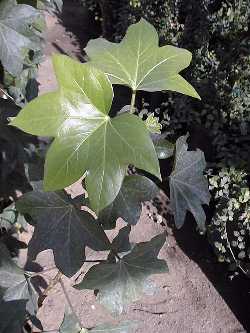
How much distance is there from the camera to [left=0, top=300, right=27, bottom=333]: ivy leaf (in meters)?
1.64

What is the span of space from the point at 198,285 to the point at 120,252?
1950 millimetres

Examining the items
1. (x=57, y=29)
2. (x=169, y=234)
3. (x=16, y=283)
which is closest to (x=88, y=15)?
(x=57, y=29)

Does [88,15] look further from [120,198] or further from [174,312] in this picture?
[120,198]

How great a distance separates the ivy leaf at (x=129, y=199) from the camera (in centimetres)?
129

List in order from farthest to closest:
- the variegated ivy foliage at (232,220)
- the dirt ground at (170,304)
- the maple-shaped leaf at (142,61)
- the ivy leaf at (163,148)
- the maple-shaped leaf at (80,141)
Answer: the variegated ivy foliage at (232,220) → the dirt ground at (170,304) → the ivy leaf at (163,148) → the maple-shaped leaf at (142,61) → the maple-shaped leaf at (80,141)

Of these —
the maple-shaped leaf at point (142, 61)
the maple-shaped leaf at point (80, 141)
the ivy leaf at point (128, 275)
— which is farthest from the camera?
the ivy leaf at point (128, 275)

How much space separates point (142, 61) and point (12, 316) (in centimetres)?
101

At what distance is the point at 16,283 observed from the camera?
5.59 feet

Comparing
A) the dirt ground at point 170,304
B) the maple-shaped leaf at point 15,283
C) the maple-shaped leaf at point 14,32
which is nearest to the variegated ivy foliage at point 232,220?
the dirt ground at point 170,304

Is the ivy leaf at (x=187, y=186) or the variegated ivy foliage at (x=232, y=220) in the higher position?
the ivy leaf at (x=187, y=186)

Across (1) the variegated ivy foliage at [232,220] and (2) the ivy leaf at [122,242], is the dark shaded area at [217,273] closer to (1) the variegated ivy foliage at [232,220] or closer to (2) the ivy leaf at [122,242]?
(1) the variegated ivy foliage at [232,220]

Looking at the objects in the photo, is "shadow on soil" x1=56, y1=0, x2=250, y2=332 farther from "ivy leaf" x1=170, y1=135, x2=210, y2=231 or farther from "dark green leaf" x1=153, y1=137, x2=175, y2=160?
"dark green leaf" x1=153, y1=137, x2=175, y2=160

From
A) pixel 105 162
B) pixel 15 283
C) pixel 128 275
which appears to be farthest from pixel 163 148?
pixel 15 283

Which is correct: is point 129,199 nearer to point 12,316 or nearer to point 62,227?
point 62,227
